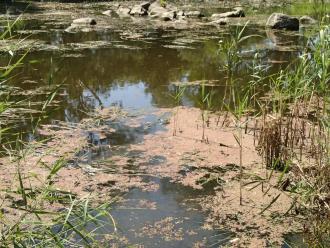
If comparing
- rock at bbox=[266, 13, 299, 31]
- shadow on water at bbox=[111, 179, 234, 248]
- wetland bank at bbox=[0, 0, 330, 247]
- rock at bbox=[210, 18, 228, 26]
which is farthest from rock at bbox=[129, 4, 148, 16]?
shadow on water at bbox=[111, 179, 234, 248]

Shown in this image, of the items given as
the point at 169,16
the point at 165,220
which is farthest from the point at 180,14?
the point at 165,220

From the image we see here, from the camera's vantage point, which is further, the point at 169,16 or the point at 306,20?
the point at 169,16

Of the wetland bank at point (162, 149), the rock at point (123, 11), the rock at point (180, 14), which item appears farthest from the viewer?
the rock at point (123, 11)

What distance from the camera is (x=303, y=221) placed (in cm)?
321

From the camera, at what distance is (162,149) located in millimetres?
4512

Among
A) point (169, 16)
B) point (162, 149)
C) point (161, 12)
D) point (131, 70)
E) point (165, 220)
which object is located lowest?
point (165, 220)

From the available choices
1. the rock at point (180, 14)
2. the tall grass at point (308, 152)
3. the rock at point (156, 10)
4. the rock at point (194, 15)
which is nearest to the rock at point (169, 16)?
the rock at point (180, 14)

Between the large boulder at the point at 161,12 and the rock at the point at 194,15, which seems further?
the rock at the point at 194,15

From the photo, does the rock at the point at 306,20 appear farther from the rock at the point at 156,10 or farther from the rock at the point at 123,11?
the rock at the point at 123,11

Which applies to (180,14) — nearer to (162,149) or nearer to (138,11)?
(138,11)

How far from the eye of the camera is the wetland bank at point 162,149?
2.81 m

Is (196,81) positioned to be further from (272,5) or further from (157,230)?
(272,5)

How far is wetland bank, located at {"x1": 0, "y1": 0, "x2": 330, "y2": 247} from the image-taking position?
2814mm

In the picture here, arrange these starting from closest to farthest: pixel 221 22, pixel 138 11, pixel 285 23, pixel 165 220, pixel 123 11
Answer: pixel 165 220, pixel 285 23, pixel 221 22, pixel 138 11, pixel 123 11
